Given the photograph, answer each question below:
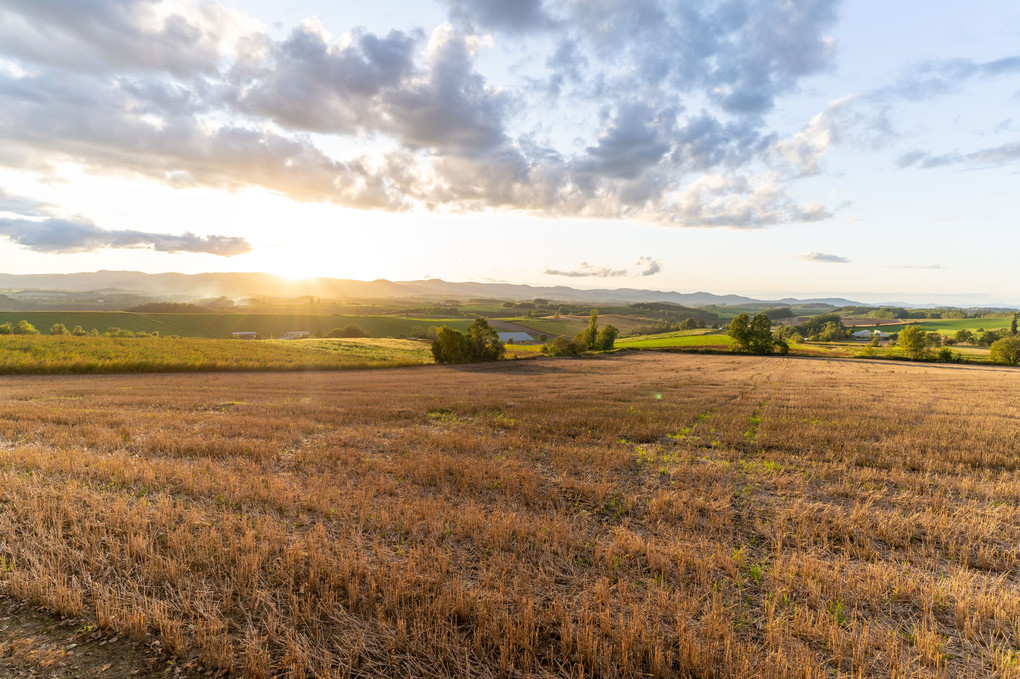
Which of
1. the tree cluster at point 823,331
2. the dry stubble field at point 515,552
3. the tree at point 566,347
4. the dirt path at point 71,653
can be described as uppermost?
the dirt path at point 71,653

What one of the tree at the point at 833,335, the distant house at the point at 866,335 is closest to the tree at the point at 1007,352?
the tree at the point at 833,335

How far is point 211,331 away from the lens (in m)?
114

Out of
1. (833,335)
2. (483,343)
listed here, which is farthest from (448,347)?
(833,335)

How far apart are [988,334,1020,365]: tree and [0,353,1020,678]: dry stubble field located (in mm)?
85007

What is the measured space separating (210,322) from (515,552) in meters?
147

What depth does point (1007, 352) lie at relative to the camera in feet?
215

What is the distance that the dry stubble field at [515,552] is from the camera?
156 inches

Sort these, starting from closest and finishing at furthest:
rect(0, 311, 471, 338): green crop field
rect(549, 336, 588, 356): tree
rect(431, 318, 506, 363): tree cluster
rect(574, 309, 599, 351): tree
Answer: rect(431, 318, 506, 363): tree cluster, rect(549, 336, 588, 356): tree, rect(574, 309, 599, 351): tree, rect(0, 311, 471, 338): green crop field

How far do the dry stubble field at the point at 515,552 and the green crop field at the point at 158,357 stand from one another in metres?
33.4

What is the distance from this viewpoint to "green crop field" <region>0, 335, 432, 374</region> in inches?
1406

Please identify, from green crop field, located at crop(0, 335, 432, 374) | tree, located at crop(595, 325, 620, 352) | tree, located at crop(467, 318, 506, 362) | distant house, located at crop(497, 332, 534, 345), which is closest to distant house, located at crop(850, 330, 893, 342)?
tree, located at crop(595, 325, 620, 352)

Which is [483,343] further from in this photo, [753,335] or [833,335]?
[833,335]

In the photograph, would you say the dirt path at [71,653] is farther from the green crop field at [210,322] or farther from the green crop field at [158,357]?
the green crop field at [210,322]

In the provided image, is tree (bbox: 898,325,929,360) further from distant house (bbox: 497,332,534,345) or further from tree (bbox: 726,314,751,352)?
distant house (bbox: 497,332,534,345)
